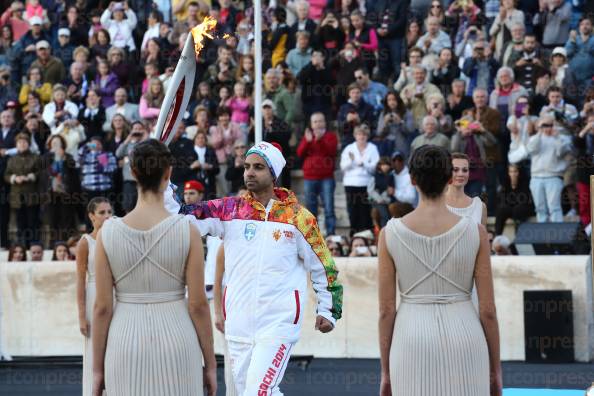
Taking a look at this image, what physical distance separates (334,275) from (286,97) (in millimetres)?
10456

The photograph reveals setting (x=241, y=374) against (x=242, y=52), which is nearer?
(x=241, y=374)

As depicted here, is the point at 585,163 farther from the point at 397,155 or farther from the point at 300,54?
the point at 300,54

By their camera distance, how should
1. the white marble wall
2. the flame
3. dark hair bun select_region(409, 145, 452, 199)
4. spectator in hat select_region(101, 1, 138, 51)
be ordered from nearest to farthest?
dark hair bun select_region(409, 145, 452, 199) → the flame → the white marble wall → spectator in hat select_region(101, 1, 138, 51)

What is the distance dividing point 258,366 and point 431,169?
7.00 ft

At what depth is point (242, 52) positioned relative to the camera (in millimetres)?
20250

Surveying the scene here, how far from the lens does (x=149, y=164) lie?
6395 millimetres

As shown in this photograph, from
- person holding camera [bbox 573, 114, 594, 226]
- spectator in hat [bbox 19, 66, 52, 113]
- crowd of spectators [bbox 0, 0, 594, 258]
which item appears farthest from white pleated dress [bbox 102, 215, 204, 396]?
spectator in hat [bbox 19, 66, 52, 113]

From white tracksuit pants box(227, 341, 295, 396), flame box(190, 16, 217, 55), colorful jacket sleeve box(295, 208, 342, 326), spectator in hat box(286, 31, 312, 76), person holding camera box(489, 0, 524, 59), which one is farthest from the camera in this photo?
spectator in hat box(286, 31, 312, 76)

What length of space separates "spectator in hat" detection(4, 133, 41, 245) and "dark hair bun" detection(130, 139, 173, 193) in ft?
41.2

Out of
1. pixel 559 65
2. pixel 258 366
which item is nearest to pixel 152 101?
pixel 559 65

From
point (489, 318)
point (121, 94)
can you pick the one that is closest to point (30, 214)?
point (121, 94)

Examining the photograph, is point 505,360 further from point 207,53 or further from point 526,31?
point 207,53

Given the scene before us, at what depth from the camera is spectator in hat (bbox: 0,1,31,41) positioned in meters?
22.8

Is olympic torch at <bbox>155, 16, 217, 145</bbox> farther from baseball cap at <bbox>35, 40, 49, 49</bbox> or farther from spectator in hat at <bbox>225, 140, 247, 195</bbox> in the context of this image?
baseball cap at <bbox>35, 40, 49, 49</bbox>
